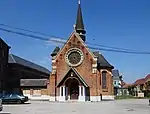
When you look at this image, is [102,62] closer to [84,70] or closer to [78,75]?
[84,70]

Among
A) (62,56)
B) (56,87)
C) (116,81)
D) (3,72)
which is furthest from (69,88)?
(116,81)

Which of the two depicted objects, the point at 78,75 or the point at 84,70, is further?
the point at 84,70

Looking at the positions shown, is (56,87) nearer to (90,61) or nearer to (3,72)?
(90,61)

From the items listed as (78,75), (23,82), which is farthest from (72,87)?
(23,82)

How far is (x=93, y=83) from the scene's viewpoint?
5597 centimetres

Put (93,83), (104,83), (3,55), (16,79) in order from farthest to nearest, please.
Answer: (16,79) → (3,55) → (104,83) → (93,83)

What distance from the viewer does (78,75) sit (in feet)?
182

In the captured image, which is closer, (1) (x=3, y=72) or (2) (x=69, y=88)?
(2) (x=69, y=88)

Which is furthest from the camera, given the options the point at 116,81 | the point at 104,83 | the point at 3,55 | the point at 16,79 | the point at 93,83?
the point at 116,81

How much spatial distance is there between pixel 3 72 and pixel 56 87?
46.6 ft

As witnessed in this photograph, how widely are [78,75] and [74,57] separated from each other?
4.28m

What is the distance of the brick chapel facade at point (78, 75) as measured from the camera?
2194 inches

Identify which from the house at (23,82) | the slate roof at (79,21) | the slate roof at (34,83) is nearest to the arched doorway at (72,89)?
the house at (23,82)

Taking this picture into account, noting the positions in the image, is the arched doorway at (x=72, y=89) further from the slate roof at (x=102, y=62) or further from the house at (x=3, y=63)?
the house at (x=3, y=63)
